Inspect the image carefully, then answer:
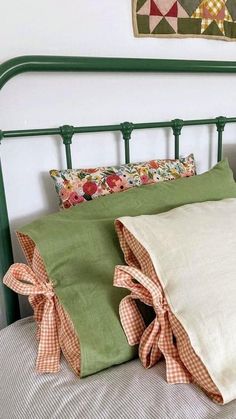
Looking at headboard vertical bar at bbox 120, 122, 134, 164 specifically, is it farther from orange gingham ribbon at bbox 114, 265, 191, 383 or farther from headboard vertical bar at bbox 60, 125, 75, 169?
orange gingham ribbon at bbox 114, 265, 191, 383

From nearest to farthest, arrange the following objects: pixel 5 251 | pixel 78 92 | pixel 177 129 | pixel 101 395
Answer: pixel 101 395
pixel 5 251
pixel 78 92
pixel 177 129

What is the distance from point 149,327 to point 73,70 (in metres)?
0.67

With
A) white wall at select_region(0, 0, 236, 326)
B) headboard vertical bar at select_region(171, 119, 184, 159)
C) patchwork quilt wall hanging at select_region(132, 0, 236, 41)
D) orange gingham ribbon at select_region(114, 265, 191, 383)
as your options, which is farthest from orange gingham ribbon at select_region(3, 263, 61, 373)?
patchwork quilt wall hanging at select_region(132, 0, 236, 41)

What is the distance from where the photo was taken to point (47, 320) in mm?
712

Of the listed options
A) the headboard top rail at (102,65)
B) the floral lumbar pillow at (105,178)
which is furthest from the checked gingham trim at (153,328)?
the headboard top rail at (102,65)

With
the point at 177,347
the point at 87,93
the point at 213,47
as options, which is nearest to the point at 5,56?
the point at 87,93

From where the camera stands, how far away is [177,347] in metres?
0.64

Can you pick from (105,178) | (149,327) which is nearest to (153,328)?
(149,327)

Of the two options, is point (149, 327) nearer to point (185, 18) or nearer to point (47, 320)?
point (47, 320)

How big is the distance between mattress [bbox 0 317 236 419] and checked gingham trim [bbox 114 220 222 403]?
0.02 metres

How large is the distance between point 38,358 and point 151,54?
0.89m

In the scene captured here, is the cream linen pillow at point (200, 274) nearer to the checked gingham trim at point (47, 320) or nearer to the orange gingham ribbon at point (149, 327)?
the orange gingham ribbon at point (149, 327)

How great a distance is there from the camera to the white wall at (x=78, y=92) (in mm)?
922

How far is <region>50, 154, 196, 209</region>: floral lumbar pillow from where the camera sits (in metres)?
0.90
